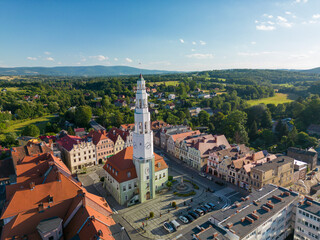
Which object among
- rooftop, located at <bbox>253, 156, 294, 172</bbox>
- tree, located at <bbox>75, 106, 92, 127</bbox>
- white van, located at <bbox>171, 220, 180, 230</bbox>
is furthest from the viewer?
tree, located at <bbox>75, 106, 92, 127</bbox>

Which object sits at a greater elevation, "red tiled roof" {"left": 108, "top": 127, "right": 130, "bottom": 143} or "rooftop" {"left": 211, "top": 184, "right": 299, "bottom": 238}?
"red tiled roof" {"left": 108, "top": 127, "right": 130, "bottom": 143}

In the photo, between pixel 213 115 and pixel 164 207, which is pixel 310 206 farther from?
pixel 213 115

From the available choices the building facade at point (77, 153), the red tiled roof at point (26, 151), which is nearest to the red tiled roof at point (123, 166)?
the building facade at point (77, 153)

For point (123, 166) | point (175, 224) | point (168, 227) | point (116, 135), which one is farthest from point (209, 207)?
point (116, 135)

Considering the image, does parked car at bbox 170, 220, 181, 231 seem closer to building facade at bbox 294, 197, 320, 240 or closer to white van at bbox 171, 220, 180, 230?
white van at bbox 171, 220, 180, 230

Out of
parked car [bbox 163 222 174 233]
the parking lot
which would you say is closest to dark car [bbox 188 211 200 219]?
the parking lot

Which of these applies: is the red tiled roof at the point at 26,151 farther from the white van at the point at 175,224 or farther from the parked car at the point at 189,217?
the parked car at the point at 189,217
